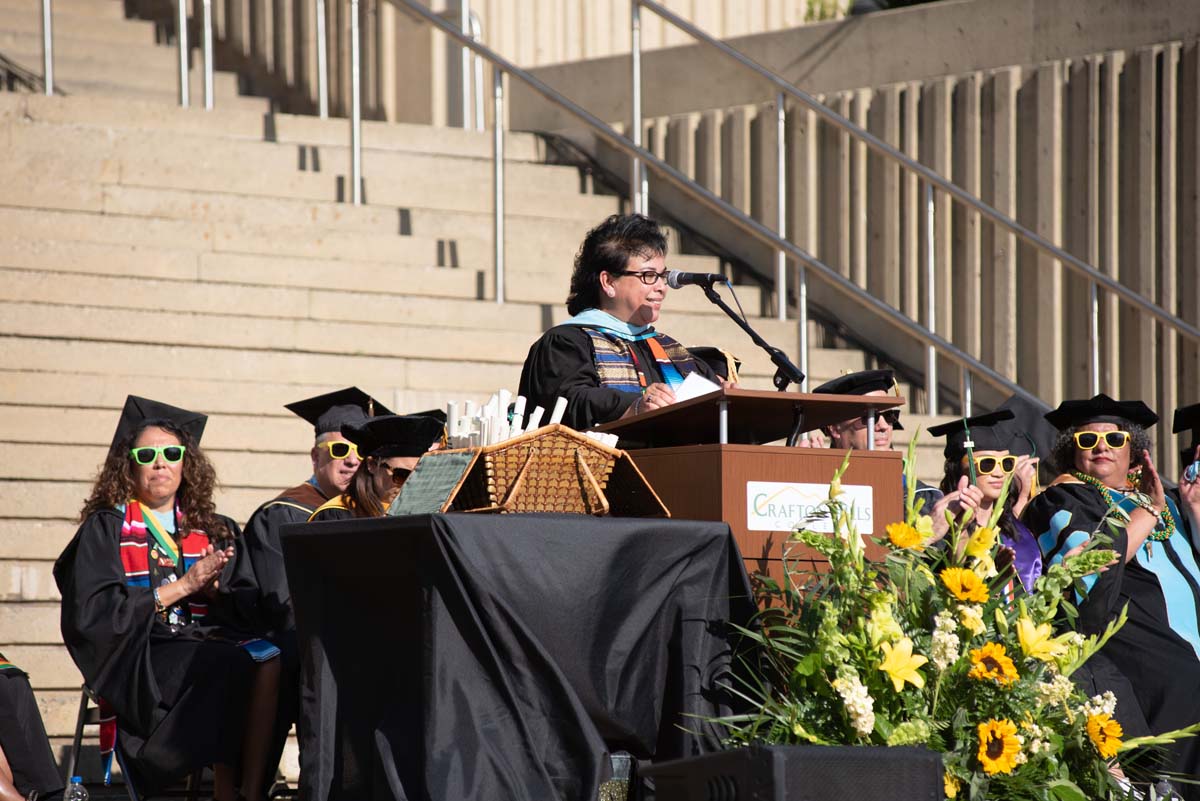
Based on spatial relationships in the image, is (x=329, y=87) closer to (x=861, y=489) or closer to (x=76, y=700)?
(x=76, y=700)

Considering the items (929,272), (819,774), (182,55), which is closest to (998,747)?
(819,774)

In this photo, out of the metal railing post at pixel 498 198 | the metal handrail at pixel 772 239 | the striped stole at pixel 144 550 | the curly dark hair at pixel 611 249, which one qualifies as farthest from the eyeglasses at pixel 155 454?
the metal handrail at pixel 772 239

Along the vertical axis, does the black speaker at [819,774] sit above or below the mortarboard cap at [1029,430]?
below

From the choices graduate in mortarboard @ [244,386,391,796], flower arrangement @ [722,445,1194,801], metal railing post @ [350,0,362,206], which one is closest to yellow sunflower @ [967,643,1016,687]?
flower arrangement @ [722,445,1194,801]

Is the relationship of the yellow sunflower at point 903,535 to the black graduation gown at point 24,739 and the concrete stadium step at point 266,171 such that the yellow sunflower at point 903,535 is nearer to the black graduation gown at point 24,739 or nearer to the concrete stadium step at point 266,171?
the black graduation gown at point 24,739

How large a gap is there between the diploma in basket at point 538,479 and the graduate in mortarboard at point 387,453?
1165 mm

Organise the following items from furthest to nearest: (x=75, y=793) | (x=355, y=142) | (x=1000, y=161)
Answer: (x=1000, y=161), (x=355, y=142), (x=75, y=793)

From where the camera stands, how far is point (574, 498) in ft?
12.7

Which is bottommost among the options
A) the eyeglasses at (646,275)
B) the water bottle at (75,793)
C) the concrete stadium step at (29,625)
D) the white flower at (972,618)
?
the water bottle at (75,793)

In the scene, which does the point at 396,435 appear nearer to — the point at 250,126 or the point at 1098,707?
the point at 1098,707

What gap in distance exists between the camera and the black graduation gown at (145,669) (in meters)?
5.26

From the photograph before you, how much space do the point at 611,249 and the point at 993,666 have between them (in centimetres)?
192

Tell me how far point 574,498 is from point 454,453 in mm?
292

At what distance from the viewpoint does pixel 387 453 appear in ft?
16.9
